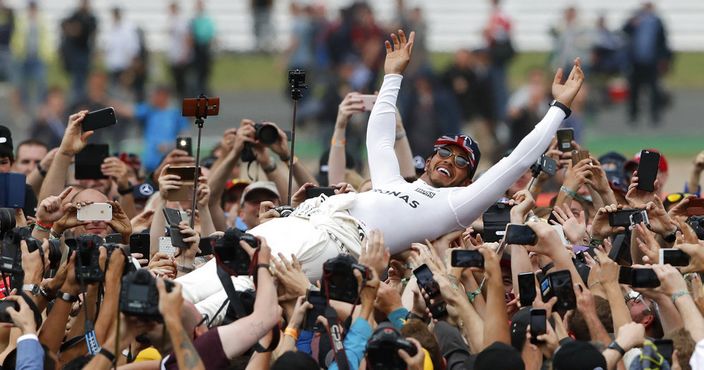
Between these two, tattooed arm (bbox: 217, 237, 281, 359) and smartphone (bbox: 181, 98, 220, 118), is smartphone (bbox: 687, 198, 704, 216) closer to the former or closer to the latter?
smartphone (bbox: 181, 98, 220, 118)

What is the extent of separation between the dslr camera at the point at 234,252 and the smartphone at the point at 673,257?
214cm

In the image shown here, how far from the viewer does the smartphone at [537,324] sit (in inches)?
313

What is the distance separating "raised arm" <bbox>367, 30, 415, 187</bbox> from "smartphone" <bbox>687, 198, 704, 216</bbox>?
1910 mm

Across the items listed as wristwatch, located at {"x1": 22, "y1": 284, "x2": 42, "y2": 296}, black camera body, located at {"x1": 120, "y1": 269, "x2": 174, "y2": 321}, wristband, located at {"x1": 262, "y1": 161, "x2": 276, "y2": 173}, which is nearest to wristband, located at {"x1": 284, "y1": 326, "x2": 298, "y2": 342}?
black camera body, located at {"x1": 120, "y1": 269, "x2": 174, "y2": 321}

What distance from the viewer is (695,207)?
10.7 meters

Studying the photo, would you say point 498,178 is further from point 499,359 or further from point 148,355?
point 148,355

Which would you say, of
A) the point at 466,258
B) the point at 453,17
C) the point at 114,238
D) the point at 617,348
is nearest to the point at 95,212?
the point at 114,238

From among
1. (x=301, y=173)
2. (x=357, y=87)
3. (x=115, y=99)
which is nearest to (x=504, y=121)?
(x=357, y=87)

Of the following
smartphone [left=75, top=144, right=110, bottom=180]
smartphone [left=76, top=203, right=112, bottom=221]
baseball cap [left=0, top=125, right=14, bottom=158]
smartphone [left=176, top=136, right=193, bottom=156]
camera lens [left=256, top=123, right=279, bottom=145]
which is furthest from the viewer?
smartphone [left=176, top=136, right=193, bottom=156]

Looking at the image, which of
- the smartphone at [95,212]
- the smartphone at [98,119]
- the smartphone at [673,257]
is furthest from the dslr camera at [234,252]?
the smartphone at [98,119]

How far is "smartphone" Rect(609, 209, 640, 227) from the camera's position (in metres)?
9.80

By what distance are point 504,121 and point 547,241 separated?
16.3 m

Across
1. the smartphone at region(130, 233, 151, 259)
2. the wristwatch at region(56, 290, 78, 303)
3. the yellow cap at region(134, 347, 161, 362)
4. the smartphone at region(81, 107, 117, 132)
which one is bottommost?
the yellow cap at region(134, 347, 161, 362)

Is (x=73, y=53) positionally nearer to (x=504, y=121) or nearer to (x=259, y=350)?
(x=504, y=121)
